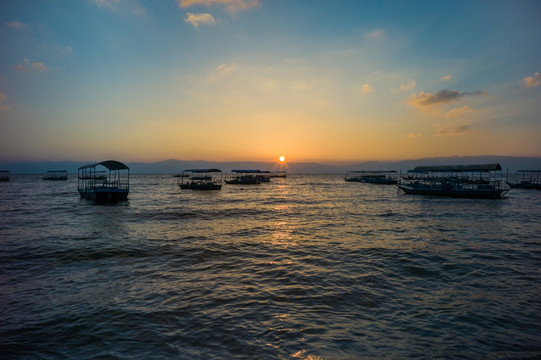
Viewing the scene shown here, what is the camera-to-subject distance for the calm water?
6078mm

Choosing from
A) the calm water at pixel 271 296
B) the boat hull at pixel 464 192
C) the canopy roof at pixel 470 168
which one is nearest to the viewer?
the calm water at pixel 271 296

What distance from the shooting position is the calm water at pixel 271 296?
19.9 ft

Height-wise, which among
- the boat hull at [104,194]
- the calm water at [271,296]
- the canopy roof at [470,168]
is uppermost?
the canopy roof at [470,168]

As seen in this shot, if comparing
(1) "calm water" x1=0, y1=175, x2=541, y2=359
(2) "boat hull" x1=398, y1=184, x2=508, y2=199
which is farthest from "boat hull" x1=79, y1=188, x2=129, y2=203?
(2) "boat hull" x1=398, y1=184, x2=508, y2=199

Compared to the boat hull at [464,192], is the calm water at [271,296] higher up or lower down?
lower down

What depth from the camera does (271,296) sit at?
8.59m

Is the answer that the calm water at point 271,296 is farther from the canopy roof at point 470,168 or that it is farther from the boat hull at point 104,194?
the canopy roof at point 470,168

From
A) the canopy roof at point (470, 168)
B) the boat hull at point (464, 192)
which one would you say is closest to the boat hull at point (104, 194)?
the boat hull at point (464, 192)

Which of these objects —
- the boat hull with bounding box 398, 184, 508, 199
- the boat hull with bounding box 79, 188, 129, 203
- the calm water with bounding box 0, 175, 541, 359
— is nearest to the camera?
A: the calm water with bounding box 0, 175, 541, 359

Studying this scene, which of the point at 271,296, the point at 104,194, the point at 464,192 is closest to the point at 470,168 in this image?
the point at 464,192

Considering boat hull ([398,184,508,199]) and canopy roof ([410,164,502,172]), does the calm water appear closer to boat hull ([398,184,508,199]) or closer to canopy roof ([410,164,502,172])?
canopy roof ([410,164,502,172])

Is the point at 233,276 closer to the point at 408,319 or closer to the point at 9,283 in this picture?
the point at 408,319

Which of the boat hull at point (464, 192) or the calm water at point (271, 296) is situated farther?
the boat hull at point (464, 192)

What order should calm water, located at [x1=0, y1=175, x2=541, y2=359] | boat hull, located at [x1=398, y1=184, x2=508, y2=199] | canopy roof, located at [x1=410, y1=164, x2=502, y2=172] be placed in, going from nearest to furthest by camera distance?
calm water, located at [x1=0, y1=175, x2=541, y2=359], canopy roof, located at [x1=410, y1=164, x2=502, y2=172], boat hull, located at [x1=398, y1=184, x2=508, y2=199]
